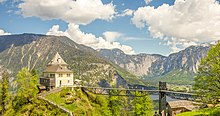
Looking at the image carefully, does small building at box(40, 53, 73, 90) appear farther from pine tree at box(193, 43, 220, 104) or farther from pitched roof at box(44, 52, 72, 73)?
pine tree at box(193, 43, 220, 104)

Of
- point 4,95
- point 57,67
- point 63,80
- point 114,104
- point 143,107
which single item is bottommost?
point 114,104

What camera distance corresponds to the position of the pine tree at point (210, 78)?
33.5 m

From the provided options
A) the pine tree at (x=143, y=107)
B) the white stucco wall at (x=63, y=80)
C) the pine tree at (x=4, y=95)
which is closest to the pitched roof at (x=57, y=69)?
the white stucco wall at (x=63, y=80)

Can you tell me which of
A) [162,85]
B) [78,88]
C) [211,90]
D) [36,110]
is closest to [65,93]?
[78,88]

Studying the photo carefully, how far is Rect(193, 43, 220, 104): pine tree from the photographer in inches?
1319

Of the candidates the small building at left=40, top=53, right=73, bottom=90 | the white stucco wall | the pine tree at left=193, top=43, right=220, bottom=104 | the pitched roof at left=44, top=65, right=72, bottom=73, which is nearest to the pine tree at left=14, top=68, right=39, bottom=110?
the small building at left=40, top=53, right=73, bottom=90

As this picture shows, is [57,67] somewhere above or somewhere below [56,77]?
above

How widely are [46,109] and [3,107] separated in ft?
54.5

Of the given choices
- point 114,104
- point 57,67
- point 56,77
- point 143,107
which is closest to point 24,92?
point 56,77

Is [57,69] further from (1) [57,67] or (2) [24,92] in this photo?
(2) [24,92]

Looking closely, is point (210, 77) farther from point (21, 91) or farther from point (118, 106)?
point (21, 91)

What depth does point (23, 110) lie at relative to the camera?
63969 millimetres

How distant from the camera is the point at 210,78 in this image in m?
34.1

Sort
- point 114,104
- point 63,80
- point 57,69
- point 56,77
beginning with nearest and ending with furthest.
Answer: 1. point 114,104
2. point 56,77
3. point 63,80
4. point 57,69
